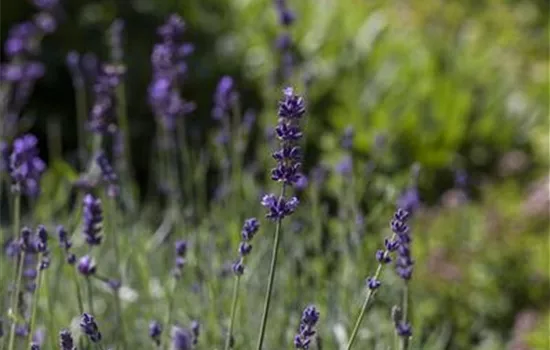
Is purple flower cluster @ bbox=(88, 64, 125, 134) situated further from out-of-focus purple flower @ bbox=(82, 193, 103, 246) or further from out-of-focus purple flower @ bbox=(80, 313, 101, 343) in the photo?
out-of-focus purple flower @ bbox=(80, 313, 101, 343)

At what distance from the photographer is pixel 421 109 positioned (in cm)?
555

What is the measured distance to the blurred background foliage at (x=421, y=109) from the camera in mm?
4379

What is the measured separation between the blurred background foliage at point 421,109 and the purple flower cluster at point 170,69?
633 mm

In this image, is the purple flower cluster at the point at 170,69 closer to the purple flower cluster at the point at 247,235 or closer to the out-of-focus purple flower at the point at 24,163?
the out-of-focus purple flower at the point at 24,163

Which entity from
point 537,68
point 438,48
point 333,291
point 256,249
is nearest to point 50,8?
point 256,249

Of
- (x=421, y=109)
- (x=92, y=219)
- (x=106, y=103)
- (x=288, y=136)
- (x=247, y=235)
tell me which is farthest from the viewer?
(x=421, y=109)

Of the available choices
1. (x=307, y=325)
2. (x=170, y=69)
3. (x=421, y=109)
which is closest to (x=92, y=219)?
(x=307, y=325)

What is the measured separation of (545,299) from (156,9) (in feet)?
8.97

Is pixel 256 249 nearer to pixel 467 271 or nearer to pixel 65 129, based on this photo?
pixel 467 271

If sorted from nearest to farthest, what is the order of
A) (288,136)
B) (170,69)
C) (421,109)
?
(288,136), (170,69), (421,109)

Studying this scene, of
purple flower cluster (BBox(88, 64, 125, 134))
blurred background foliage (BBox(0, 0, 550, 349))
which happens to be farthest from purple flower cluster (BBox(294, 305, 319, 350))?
blurred background foliage (BBox(0, 0, 550, 349))

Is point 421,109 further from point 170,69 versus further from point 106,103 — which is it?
point 106,103

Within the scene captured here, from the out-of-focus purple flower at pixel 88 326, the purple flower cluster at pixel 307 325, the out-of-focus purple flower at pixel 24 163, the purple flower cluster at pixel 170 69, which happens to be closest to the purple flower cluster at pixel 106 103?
the purple flower cluster at pixel 170 69

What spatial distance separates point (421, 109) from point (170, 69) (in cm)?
251
